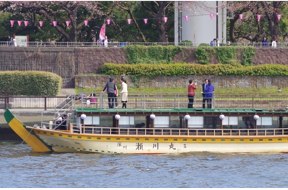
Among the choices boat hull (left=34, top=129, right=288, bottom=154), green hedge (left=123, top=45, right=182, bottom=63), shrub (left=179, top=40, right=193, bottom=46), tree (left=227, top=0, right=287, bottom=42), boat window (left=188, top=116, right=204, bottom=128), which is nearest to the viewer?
boat hull (left=34, top=129, right=288, bottom=154)

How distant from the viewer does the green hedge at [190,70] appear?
43.8m

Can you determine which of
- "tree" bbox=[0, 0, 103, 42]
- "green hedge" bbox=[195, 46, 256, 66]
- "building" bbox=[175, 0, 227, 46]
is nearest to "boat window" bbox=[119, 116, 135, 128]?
"green hedge" bbox=[195, 46, 256, 66]

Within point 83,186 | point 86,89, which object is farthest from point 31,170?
point 86,89

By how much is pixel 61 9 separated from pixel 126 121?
24557 millimetres

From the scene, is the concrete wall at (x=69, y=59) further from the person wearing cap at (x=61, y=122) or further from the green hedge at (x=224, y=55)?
the person wearing cap at (x=61, y=122)

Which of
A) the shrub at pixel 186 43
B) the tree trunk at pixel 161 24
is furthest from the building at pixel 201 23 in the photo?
the tree trunk at pixel 161 24

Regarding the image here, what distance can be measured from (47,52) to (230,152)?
2094 cm

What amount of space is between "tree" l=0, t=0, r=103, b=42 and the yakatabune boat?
834 inches

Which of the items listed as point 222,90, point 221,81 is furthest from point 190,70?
point 222,90

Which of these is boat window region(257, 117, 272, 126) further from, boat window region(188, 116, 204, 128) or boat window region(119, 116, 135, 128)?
boat window region(119, 116, 135, 128)

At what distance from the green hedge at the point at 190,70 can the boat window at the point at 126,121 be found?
16412mm

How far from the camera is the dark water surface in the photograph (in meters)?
21.8

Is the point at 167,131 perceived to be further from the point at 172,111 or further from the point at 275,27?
the point at 275,27

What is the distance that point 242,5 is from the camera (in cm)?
4800
